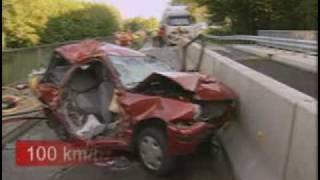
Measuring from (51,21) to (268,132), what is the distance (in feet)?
111

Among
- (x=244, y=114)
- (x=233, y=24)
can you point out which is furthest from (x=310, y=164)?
(x=233, y=24)

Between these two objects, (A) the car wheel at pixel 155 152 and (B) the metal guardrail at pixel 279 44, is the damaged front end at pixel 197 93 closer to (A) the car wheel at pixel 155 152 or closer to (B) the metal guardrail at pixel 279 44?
(A) the car wheel at pixel 155 152

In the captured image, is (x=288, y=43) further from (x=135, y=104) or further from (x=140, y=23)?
(x=140, y=23)

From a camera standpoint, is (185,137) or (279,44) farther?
(279,44)

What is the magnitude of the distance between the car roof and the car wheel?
6.07 ft

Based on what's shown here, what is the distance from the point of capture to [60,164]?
8.22m

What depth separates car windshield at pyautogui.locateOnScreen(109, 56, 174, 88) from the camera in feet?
28.9

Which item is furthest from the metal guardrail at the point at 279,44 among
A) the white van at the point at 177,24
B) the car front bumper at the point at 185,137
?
the white van at the point at 177,24

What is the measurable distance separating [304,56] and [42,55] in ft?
35.6

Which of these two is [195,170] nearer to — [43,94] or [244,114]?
[244,114]

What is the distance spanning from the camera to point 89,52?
969 cm

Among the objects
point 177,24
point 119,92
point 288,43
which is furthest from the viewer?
point 177,24

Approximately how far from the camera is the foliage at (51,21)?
2957 cm

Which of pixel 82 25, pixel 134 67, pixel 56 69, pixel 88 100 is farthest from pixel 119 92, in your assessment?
pixel 82 25
